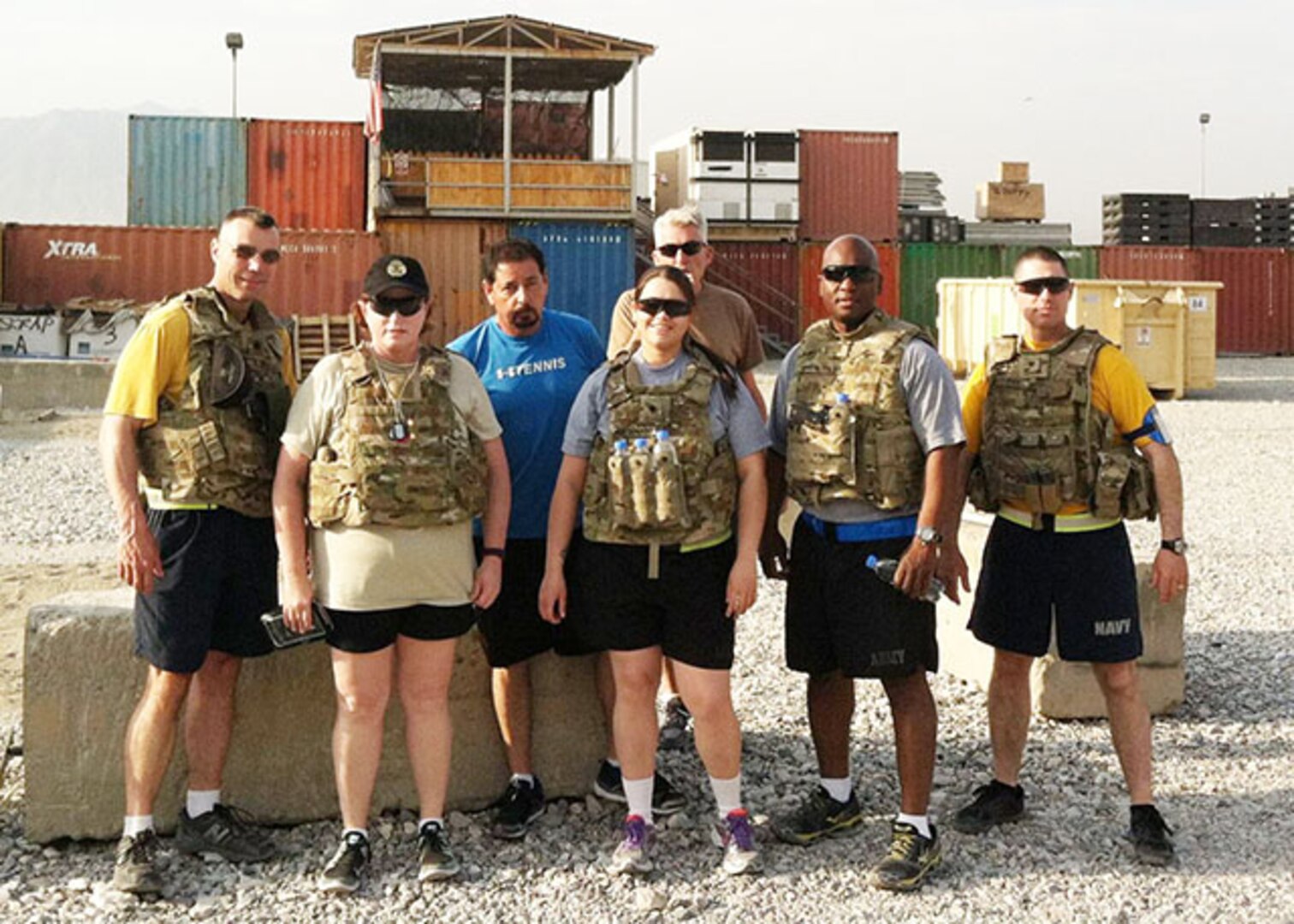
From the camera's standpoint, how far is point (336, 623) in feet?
13.0

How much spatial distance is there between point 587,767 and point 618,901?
0.87 meters

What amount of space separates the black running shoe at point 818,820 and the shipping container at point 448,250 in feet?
69.7

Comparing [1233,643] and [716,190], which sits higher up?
[716,190]

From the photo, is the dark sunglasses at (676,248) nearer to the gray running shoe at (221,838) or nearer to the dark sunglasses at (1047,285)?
the dark sunglasses at (1047,285)

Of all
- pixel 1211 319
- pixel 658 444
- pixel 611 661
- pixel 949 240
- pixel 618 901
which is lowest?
pixel 618 901

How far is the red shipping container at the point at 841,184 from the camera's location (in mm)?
32812

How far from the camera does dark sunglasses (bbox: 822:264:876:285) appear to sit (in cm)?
415

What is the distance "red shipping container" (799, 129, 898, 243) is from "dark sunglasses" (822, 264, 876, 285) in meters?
29.0

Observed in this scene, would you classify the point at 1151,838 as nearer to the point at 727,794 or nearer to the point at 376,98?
the point at 727,794

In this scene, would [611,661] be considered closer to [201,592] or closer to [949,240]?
[201,592]

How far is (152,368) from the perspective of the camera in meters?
3.98

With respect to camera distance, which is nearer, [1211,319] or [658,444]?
[658,444]

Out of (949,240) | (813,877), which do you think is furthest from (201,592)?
(949,240)

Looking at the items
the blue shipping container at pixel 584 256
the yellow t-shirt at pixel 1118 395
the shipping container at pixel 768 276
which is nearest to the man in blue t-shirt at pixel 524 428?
the yellow t-shirt at pixel 1118 395
